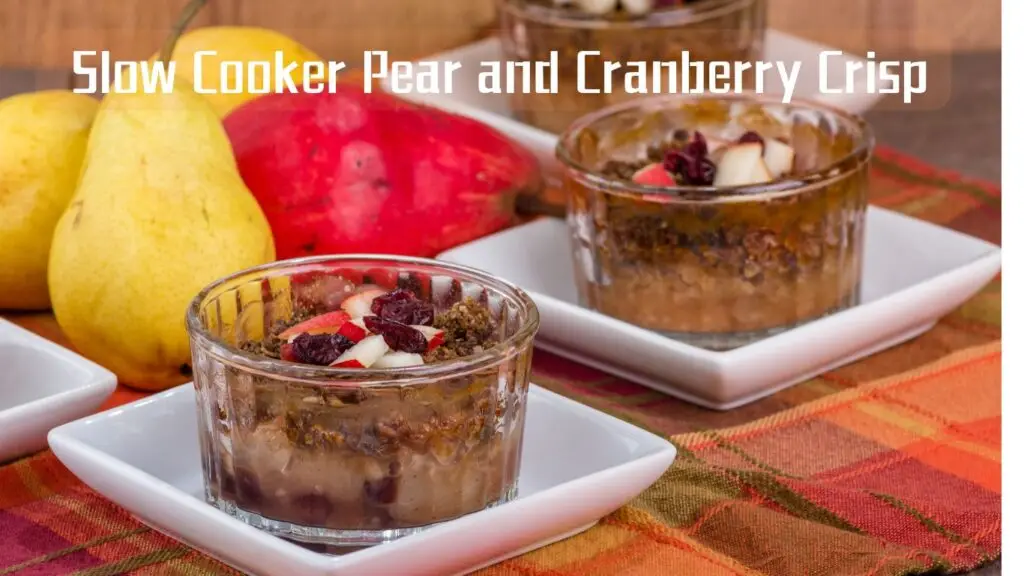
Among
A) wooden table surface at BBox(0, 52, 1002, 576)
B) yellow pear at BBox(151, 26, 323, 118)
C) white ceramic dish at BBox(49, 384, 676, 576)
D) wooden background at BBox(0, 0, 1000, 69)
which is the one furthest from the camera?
wooden background at BBox(0, 0, 1000, 69)

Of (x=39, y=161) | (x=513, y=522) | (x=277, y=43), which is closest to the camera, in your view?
(x=513, y=522)

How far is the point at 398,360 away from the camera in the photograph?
2.74 ft

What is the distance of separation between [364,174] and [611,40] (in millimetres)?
318

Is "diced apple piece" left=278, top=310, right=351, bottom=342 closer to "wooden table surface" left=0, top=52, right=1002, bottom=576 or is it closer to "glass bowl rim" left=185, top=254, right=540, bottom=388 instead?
"glass bowl rim" left=185, top=254, right=540, bottom=388

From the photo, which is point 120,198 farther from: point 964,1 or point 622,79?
point 964,1

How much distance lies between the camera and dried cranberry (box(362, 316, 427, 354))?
2.78 ft

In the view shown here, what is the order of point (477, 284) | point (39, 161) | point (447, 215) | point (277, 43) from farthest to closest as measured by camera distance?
point (277, 43), point (447, 215), point (39, 161), point (477, 284)

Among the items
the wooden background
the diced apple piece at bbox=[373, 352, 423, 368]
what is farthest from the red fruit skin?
the wooden background

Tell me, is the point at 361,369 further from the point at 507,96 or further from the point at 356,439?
the point at 507,96

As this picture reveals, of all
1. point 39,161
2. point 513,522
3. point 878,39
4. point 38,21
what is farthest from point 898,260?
point 38,21

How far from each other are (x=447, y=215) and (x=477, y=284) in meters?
0.33

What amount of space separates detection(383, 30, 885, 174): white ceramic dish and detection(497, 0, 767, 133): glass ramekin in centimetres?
4

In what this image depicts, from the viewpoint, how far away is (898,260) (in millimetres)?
1237

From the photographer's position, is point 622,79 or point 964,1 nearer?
point 622,79
